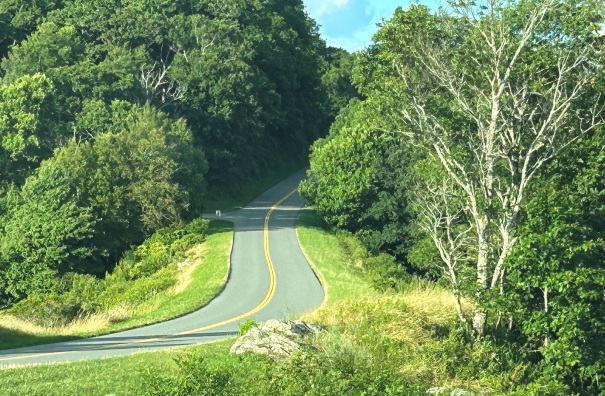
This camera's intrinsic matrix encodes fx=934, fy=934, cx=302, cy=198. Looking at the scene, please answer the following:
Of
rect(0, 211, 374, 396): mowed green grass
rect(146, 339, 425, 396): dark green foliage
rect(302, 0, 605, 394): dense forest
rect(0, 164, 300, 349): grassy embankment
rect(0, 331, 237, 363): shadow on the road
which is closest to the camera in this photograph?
rect(146, 339, 425, 396): dark green foliage

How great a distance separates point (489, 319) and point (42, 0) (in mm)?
76795

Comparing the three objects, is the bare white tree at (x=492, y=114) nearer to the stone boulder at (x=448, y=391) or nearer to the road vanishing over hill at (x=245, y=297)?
the stone boulder at (x=448, y=391)

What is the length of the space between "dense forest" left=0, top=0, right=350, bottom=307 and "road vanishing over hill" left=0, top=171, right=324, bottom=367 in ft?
19.2

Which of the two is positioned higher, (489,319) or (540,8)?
(540,8)

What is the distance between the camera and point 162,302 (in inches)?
1738

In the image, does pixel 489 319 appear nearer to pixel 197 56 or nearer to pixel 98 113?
pixel 98 113

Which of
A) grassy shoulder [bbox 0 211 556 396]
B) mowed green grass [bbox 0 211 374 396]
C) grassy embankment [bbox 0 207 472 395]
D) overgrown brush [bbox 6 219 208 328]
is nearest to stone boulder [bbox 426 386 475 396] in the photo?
grassy shoulder [bbox 0 211 556 396]

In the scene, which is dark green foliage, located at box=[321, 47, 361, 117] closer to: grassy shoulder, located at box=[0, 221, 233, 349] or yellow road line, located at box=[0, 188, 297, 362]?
yellow road line, located at box=[0, 188, 297, 362]

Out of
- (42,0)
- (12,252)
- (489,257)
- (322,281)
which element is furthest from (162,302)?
(42,0)

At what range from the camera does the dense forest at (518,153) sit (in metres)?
24.7

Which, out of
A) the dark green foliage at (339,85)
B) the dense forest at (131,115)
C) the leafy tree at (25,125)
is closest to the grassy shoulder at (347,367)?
the dense forest at (131,115)

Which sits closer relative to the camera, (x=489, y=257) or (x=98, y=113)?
(x=489, y=257)

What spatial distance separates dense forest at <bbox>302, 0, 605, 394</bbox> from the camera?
2472cm

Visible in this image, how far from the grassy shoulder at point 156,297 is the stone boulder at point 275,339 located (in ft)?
32.4
